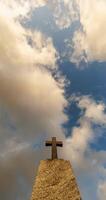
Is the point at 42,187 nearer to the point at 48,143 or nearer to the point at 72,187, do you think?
the point at 72,187

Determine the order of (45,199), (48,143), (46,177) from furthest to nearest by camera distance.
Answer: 1. (48,143)
2. (46,177)
3. (45,199)

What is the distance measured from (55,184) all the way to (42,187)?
47cm

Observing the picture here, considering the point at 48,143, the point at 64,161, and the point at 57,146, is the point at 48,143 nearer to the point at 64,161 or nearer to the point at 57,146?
the point at 57,146

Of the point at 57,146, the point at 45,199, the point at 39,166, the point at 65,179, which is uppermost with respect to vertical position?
the point at 57,146

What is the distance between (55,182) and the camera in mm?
11047

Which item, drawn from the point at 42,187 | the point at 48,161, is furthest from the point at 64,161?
the point at 42,187

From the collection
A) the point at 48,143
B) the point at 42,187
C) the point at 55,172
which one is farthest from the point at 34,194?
the point at 48,143

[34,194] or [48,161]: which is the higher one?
[48,161]

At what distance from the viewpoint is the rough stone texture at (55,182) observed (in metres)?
10.6

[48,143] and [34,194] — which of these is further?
[48,143]

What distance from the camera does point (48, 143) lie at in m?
13.2

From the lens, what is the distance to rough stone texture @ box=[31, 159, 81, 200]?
10648mm

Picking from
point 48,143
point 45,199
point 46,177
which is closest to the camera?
→ point 45,199

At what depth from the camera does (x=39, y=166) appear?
11883 millimetres
